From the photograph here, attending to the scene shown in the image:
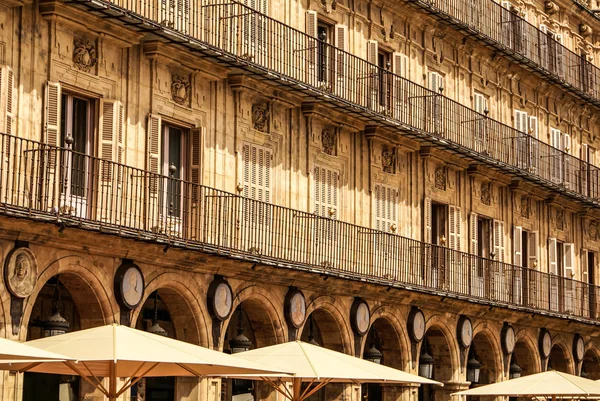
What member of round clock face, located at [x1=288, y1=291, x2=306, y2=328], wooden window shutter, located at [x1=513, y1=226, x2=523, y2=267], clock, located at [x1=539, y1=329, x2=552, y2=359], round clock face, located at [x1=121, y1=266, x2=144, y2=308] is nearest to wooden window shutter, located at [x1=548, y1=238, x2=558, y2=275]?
wooden window shutter, located at [x1=513, y1=226, x2=523, y2=267]

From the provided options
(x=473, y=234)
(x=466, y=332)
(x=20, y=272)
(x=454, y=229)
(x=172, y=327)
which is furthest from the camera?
(x=473, y=234)

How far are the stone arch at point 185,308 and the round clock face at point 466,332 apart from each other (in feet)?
33.8

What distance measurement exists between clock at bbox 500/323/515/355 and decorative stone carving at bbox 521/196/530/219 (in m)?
3.64

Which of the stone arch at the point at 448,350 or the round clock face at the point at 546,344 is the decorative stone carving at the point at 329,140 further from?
the round clock face at the point at 546,344

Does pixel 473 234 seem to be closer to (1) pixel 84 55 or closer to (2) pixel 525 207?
(2) pixel 525 207

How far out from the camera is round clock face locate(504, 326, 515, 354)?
35.3 meters

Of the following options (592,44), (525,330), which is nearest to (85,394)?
(525,330)

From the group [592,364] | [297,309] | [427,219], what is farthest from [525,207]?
[297,309]

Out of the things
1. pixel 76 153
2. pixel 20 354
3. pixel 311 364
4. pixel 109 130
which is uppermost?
pixel 109 130

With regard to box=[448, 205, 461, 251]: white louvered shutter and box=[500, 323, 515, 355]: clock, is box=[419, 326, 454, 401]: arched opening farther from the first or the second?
box=[500, 323, 515, 355]: clock

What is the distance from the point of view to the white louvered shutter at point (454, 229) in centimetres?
3341

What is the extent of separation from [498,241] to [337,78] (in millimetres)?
9115

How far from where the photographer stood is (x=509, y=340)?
3544cm

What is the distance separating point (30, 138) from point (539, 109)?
21.9 m
